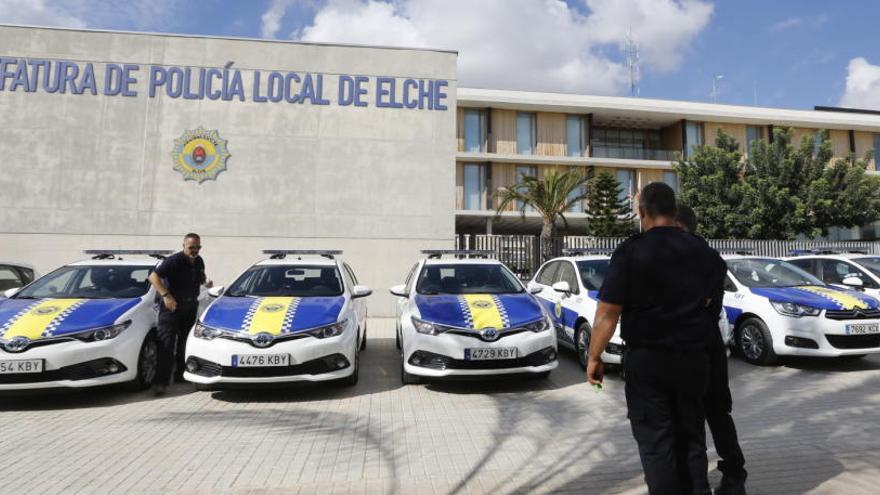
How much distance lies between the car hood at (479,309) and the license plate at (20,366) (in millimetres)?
3876

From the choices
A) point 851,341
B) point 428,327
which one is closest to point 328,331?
point 428,327

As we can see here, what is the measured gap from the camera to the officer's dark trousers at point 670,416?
89.7 inches

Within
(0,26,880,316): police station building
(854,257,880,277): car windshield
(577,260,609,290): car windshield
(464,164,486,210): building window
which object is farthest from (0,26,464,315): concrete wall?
(464,164,486,210): building window

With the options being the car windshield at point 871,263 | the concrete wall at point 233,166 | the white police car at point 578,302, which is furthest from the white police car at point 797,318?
the concrete wall at point 233,166

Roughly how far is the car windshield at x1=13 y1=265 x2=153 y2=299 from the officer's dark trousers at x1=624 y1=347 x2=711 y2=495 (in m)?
5.98

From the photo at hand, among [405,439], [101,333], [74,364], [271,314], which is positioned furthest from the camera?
[271,314]

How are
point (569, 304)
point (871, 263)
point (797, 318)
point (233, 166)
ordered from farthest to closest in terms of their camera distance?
point (233, 166), point (871, 263), point (569, 304), point (797, 318)

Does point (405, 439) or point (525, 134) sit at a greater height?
point (525, 134)

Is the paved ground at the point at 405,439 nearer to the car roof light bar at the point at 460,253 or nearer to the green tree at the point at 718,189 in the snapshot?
the car roof light bar at the point at 460,253

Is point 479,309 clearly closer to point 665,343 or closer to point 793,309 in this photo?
point 665,343

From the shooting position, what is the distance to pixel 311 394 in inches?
217

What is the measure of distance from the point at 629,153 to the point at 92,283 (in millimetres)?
30197

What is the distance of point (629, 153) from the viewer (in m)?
30.7

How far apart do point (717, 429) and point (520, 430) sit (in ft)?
5.69
